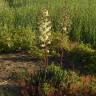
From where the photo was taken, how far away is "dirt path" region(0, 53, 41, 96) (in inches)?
487

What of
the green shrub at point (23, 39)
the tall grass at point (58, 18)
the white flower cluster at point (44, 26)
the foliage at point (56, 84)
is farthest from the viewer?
the tall grass at point (58, 18)

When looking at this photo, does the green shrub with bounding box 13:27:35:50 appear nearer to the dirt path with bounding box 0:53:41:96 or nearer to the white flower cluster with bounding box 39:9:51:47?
the dirt path with bounding box 0:53:41:96

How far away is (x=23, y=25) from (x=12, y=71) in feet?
16.9

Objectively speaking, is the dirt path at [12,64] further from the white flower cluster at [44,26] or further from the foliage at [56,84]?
the white flower cluster at [44,26]

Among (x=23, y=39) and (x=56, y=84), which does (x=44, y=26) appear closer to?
(x=56, y=84)

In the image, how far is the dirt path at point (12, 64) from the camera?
12.4 meters

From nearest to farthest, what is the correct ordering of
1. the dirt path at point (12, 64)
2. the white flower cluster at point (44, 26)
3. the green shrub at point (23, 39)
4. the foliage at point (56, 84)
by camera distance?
the white flower cluster at point (44, 26)
the foliage at point (56, 84)
the dirt path at point (12, 64)
the green shrub at point (23, 39)

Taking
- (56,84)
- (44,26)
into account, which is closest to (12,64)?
(56,84)

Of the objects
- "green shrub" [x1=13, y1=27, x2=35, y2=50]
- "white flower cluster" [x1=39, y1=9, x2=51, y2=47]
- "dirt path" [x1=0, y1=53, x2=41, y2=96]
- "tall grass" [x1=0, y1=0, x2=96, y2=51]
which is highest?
"white flower cluster" [x1=39, y1=9, x2=51, y2=47]

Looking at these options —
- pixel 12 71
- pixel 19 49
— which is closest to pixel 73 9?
pixel 19 49

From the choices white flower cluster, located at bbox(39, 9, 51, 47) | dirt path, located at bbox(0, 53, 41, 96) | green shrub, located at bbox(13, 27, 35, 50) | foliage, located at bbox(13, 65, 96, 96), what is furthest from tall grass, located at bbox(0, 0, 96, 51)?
white flower cluster, located at bbox(39, 9, 51, 47)

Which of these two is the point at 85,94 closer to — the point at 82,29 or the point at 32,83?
the point at 32,83

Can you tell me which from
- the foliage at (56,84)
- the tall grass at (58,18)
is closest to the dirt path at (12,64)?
the foliage at (56,84)

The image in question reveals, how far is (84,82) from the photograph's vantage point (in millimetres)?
11609
